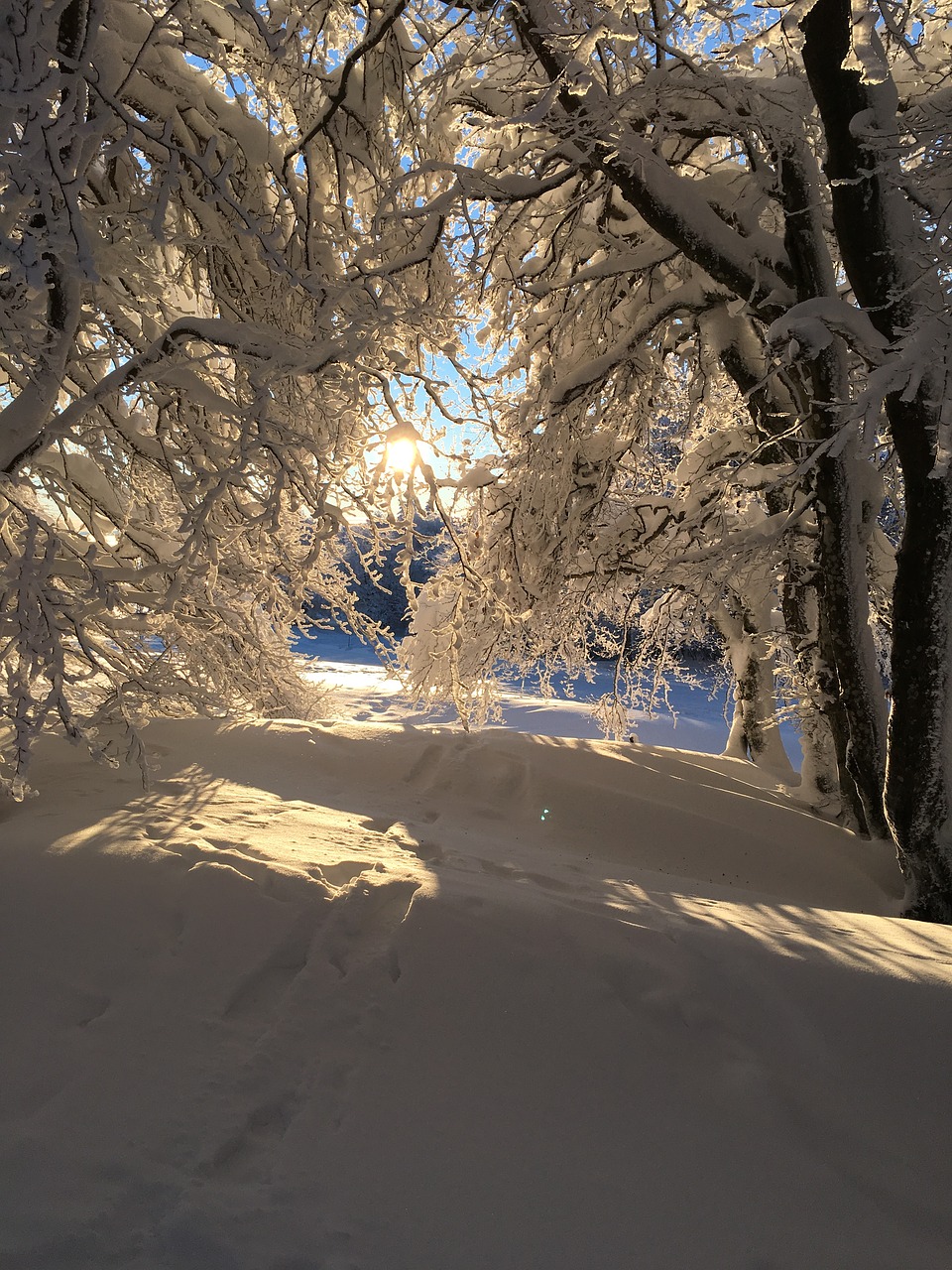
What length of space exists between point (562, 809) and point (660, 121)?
13.5 feet

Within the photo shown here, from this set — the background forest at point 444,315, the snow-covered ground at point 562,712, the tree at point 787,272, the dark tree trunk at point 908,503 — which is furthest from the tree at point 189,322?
the snow-covered ground at point 562,712

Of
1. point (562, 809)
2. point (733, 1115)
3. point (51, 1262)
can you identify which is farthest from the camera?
point (562, 809)

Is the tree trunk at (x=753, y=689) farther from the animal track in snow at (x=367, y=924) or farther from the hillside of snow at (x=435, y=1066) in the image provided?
the animal track in snow at (x=367, y=924)

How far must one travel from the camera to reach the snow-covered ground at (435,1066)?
4.78ft

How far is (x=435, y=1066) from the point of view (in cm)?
184

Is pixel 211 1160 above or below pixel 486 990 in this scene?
below

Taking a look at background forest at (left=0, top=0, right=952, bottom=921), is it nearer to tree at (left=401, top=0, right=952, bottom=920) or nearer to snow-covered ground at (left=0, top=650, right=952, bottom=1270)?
tree at (left=401, top=0, right=952, bottom=920)

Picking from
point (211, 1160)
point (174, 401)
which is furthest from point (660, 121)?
point (211, 1160)

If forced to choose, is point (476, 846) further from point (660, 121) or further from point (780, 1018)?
point (660, 121)

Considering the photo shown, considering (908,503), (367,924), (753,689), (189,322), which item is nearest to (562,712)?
(753,689)

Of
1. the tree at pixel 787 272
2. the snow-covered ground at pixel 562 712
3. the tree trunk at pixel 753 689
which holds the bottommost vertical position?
the snow-covered ground at pixel 562 712

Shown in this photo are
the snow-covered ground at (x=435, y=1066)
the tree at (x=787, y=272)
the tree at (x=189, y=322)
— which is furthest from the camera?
the tree at (x=787, y=272)

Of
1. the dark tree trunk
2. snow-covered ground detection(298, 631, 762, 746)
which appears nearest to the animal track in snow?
the dark tree trunk

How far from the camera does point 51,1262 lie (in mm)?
1316
